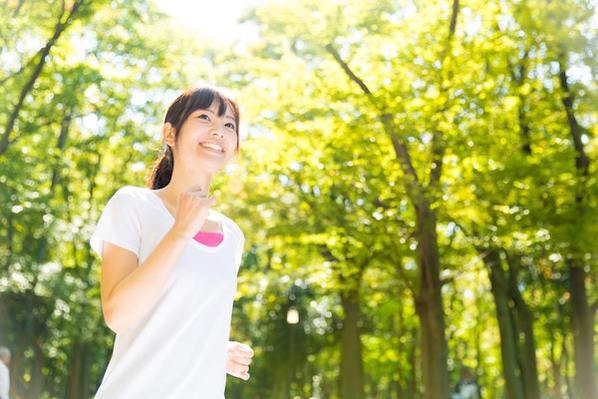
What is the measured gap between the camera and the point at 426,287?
15.6m

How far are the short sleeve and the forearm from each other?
0.12 m

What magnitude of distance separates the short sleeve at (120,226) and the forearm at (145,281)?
119mm

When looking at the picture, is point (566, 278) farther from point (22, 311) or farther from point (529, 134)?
point (22, 311)

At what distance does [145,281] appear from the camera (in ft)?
6.50

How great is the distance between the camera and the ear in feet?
8.10

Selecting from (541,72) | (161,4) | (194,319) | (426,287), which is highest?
(161,4)

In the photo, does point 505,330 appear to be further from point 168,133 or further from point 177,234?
point 177,234

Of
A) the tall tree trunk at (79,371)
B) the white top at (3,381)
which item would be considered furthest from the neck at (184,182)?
the tall tree trunk at (79,371)

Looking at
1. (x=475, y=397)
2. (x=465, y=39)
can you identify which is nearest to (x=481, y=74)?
(x=465, y=39)

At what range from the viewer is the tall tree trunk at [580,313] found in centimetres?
1680

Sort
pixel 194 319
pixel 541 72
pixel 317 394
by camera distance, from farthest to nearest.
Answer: pixel 317 394
pixel 541 72
pixel 194 319

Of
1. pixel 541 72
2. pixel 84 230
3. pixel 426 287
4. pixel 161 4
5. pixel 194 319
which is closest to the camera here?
A: pixel 194 319

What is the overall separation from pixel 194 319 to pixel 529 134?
16.2m

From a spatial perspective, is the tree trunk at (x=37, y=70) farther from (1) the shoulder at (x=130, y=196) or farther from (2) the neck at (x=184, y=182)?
(1) the shoulder at (x=130, y=196)
